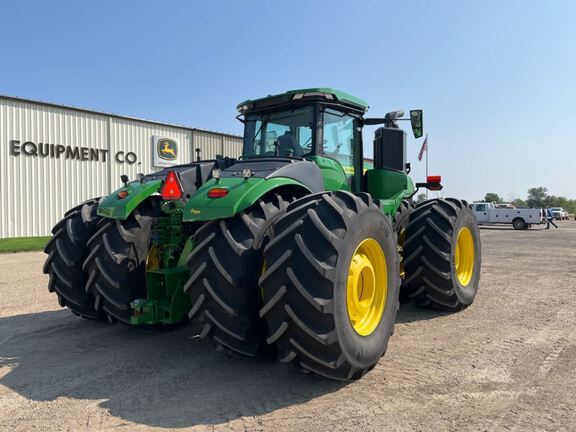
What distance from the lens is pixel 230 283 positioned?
3.31m

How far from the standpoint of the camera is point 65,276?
4.66 meters

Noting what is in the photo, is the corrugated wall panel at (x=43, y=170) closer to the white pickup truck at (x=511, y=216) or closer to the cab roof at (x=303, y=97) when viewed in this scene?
the cab roof at (x=303, y=97)

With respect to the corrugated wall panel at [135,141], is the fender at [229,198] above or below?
below

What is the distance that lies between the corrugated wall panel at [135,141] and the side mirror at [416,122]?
18199 mm

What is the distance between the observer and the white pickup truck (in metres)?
29.8

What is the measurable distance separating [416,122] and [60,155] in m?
18.1

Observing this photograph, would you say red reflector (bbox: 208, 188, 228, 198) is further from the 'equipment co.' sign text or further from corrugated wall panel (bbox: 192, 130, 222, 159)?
corrugated wall panel (bbox: 192, 130, 222, 159)

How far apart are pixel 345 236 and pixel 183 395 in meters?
1.66

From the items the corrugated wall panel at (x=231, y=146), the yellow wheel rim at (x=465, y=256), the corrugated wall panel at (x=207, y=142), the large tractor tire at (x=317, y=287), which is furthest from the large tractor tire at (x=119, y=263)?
the corrugated wall panel at (x=231, y=146)

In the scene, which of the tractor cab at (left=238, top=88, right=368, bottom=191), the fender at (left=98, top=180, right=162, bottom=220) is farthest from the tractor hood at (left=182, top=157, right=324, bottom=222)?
the fender at (left=98, top=180, right=162, bottom=220)

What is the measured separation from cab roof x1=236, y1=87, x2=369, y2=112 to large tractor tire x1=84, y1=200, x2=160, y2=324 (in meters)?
1.88

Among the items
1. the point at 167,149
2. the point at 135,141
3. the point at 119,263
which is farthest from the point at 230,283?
the point at 167,149

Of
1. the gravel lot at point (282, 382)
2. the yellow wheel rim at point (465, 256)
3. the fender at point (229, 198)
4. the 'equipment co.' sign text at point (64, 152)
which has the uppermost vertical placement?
the 'equipment co.' sign text at point (64, 152)

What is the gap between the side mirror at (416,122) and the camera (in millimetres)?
5562
